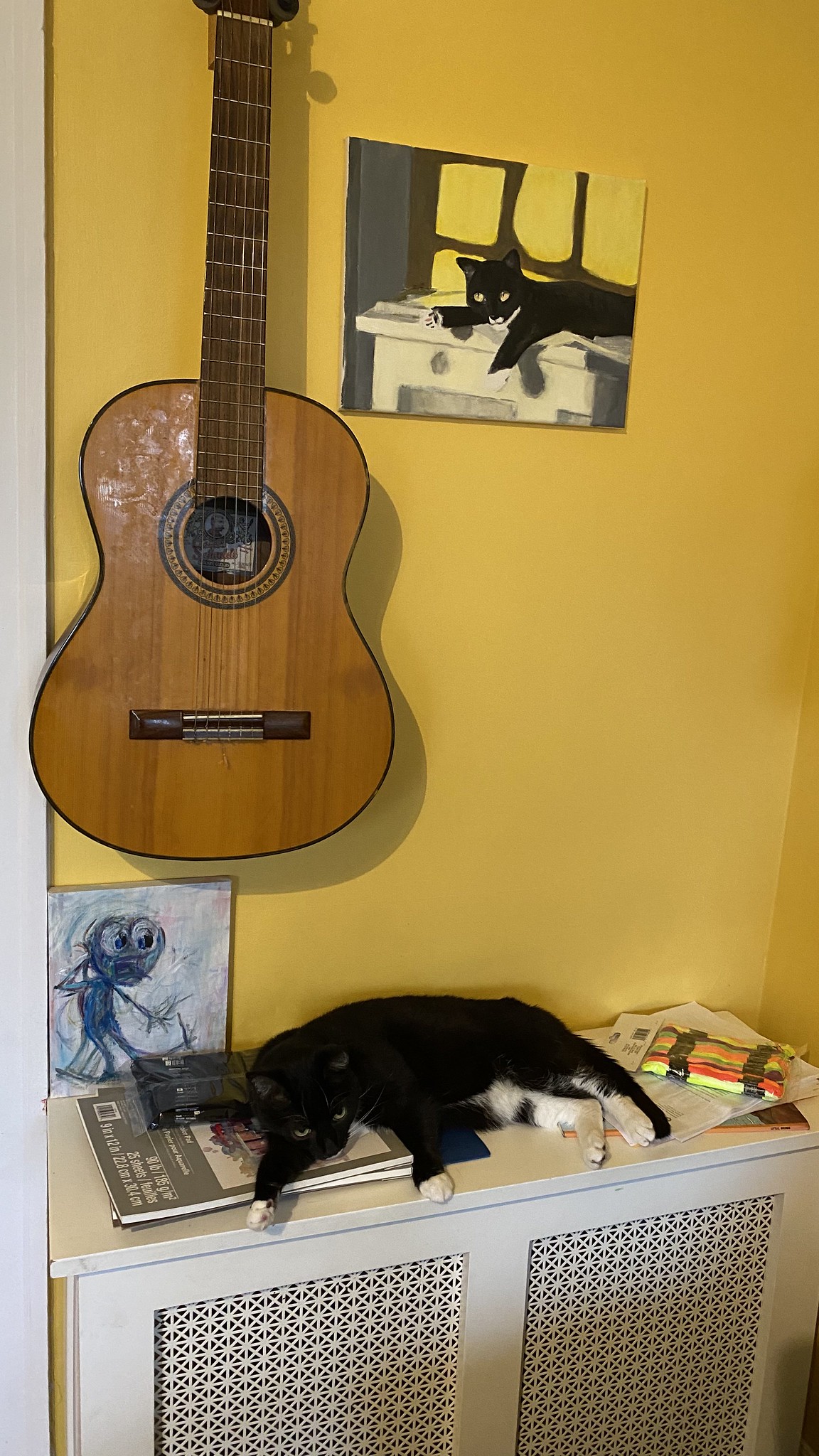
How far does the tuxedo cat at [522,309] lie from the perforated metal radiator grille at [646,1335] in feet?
3.99

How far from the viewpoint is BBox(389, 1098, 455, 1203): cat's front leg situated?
4.31 ft

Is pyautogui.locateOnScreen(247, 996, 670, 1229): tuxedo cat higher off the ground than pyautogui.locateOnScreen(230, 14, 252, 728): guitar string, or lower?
lower

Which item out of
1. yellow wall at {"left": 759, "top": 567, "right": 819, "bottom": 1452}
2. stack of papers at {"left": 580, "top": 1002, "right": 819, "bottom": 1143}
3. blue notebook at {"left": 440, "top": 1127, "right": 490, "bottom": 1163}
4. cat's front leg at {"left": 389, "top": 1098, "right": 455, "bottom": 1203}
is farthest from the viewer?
yellow wall at {"left": 759, "top": 567, "right": 819, "bottom": 1452}

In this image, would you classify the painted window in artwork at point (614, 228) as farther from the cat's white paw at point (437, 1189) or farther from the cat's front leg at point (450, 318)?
the cat's white paw at point (437, 1189)

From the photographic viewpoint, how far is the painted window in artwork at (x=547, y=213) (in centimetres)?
151

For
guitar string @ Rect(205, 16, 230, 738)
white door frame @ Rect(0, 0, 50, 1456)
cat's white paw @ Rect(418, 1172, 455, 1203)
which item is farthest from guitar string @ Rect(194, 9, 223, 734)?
cat's white paw @ Rect(418, 1172, 455, 1203)

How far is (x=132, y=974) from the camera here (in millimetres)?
1503

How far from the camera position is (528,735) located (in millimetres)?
1686

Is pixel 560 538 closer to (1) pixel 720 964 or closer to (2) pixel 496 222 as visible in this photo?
(2) pixel 496 222

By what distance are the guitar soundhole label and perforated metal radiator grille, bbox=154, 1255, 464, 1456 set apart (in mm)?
845

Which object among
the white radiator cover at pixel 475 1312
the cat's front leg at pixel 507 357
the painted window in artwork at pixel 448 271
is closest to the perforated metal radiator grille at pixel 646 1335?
the white radiator cover at pixel 475 1312

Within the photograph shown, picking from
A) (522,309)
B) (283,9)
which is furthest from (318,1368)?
(283,9)

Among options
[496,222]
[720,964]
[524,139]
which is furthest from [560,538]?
[720,964]

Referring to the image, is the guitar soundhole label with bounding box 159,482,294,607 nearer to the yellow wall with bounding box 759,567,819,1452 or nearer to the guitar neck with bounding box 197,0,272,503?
the guitar neck with bounding box 197,0,272,503
